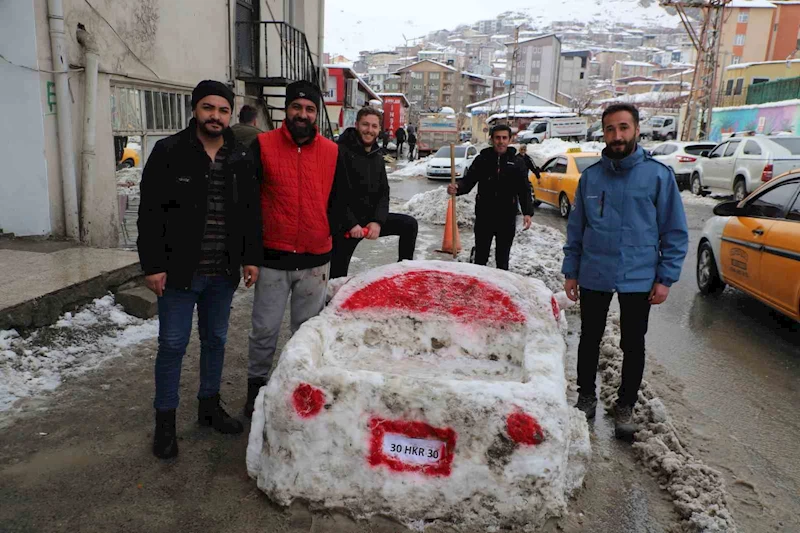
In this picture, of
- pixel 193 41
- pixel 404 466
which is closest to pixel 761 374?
pixel 404 466

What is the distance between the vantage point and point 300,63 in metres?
14.1

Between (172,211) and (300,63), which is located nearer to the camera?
(172,211)

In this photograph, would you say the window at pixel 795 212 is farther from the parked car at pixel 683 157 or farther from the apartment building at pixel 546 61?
the apartment building at pixel 546 61

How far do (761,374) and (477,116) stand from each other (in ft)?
235

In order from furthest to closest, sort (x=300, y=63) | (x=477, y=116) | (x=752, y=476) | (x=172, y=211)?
(x=477, y=116) < (x=300, y=63) < (x=752, y=476) < (x=172, y=211)

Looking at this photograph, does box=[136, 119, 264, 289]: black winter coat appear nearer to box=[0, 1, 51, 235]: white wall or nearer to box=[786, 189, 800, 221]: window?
box=[0, 1, 51, 235]: white wall

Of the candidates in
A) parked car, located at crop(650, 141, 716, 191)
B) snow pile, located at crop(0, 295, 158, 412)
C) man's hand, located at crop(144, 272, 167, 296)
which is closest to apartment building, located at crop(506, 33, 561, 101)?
parked car, located at crop(650, 141, 716, 191)

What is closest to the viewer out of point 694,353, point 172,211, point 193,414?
point 172,211

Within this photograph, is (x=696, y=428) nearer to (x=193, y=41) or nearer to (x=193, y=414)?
(x=193, y=414)

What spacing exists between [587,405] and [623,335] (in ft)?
1.85

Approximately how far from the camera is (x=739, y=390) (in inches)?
188

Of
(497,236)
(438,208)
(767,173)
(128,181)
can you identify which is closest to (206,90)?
(497,236)

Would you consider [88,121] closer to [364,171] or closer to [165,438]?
[364,171]

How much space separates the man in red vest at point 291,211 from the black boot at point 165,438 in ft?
2.07
